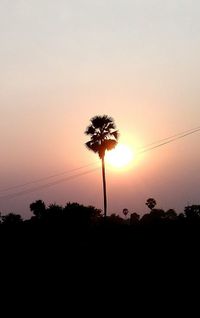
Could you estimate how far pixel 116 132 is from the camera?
6031cm

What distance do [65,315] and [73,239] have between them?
573 inches

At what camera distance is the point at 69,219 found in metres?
46.2

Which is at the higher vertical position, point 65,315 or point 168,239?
point 168,239

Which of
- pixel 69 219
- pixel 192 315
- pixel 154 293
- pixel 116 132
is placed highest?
pixel 116 132

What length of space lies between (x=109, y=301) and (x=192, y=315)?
4.34 meters

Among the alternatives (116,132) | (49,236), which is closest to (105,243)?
(49,236)

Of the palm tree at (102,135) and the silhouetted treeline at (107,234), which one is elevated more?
the palm tree at (102,135)

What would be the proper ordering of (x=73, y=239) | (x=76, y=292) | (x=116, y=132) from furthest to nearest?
(x=116, y=132)
(x=73, y=239)
(x=76, y=292)

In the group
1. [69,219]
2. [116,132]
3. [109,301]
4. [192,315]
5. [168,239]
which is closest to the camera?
[192,315]

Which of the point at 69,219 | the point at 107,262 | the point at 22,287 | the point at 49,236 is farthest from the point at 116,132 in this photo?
the point at 22,287

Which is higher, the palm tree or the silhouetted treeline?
the palm tree

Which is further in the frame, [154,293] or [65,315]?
[154,293]

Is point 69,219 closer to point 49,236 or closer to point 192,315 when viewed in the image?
point 49,236

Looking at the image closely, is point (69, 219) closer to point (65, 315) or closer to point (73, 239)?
point (73, 239)
